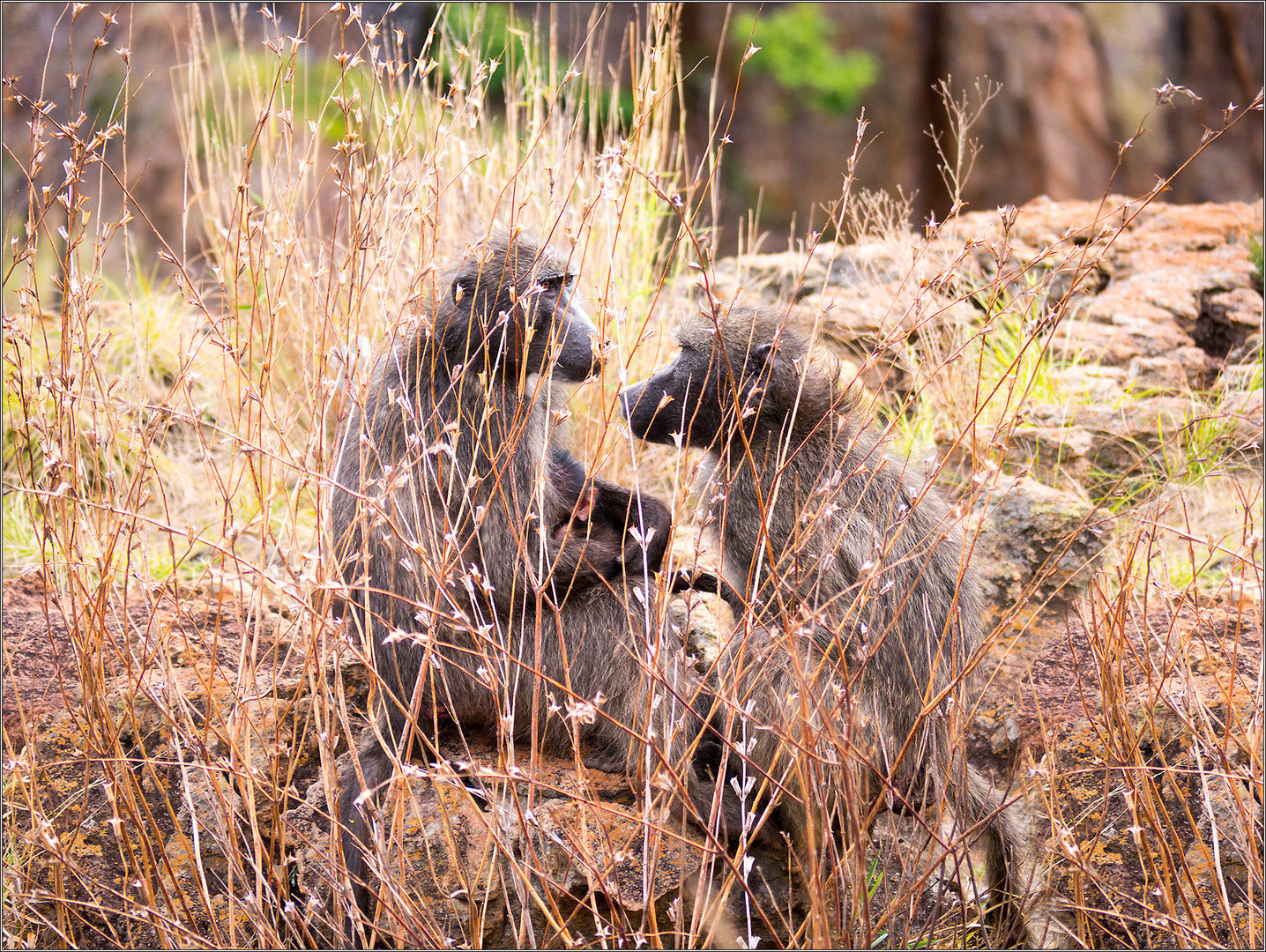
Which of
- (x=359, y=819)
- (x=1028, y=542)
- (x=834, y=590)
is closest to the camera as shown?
(x=359, y=819)

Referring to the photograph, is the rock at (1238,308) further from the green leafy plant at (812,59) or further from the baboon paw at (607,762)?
the green leafy plant at (812,59)

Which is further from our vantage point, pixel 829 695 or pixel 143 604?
pixel 143 604

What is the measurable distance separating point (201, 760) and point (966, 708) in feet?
5.97

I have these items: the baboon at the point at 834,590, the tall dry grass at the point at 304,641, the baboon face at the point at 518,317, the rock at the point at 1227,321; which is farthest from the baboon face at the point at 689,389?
the rock at the point at 1227,321

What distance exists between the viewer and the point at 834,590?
2578 millimetres

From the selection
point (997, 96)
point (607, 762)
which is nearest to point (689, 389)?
point (607, 762)

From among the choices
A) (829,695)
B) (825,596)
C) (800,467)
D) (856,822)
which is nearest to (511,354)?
(800,467)

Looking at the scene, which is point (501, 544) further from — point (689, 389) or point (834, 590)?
point (834, 590)

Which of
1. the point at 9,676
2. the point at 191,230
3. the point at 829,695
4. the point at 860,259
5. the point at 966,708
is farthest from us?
the point at 191,230

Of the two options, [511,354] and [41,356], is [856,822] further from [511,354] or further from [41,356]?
[41,356]

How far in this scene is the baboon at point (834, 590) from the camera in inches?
85.3

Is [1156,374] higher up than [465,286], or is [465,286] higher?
[465,286]

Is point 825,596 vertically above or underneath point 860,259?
underneath

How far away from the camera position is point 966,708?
100.0 inches
